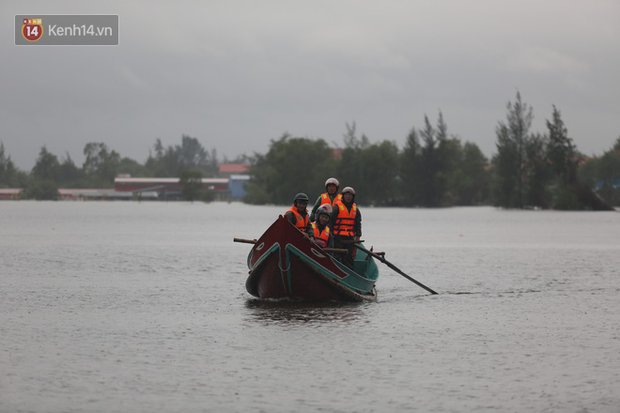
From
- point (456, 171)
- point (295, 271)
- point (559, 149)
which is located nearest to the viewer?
point (295, 271)

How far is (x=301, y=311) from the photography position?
18.9m

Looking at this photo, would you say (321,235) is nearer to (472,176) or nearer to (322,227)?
(322,227)

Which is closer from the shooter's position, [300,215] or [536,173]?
[300,215]

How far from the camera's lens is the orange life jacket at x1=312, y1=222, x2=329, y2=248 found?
19609mm

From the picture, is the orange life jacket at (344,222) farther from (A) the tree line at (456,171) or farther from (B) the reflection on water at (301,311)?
(A) the tree line at (456,171)

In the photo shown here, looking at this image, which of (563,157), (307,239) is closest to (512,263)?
(307,239)

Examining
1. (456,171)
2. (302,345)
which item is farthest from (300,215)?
(456,171)

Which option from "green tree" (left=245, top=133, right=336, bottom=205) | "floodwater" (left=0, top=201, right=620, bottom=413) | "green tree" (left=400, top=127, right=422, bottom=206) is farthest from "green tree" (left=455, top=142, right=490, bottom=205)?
"floodwater" (left=0, top=201, right=620, bottom=413)

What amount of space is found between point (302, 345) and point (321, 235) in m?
5.09

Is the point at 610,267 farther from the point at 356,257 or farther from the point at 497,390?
the point at 497,390

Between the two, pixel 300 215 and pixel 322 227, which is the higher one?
pixel 300 215

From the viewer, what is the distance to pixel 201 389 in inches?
458

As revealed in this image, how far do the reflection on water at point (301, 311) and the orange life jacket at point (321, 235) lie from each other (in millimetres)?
1404

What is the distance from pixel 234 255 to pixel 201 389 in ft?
94.4
